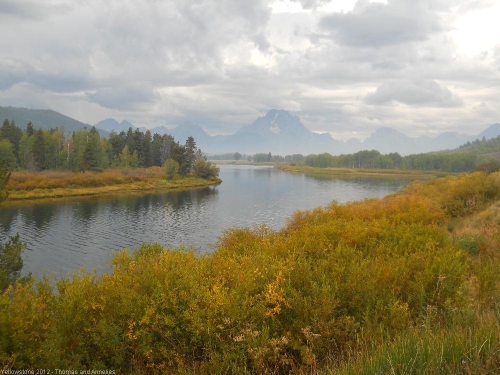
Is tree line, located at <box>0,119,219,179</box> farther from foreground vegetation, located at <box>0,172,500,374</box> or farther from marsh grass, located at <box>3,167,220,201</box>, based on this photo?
foreground vegetation, located at <box>0,172,500,374</box>

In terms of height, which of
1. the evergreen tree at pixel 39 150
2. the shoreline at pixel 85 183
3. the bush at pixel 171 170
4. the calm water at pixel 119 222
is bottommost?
the calm water at pixel 119 222

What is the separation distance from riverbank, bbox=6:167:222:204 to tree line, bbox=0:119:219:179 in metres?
7.30

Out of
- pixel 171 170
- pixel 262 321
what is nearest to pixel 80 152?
Result: pixel 171 170

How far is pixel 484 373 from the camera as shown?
4.67 metres

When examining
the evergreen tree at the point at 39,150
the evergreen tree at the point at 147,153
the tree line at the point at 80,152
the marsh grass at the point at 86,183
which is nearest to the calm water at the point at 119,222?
the marsh grass at the point at 86,183

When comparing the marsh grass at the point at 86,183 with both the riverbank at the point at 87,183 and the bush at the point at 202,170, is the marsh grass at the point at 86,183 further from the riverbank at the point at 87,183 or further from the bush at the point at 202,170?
the bush at the point at 202,170

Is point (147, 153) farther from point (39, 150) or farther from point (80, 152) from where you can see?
point (39, 150)

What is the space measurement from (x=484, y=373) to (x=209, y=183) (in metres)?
115

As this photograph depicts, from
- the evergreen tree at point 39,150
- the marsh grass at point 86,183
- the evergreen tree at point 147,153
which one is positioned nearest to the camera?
the marsh grass at point 86,183

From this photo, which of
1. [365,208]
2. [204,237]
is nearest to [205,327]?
[365,208]

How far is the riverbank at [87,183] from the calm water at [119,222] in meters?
8.64

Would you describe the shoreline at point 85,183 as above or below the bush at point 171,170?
below

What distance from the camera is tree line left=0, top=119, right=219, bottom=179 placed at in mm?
100688

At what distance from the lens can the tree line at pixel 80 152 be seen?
10069 cm
